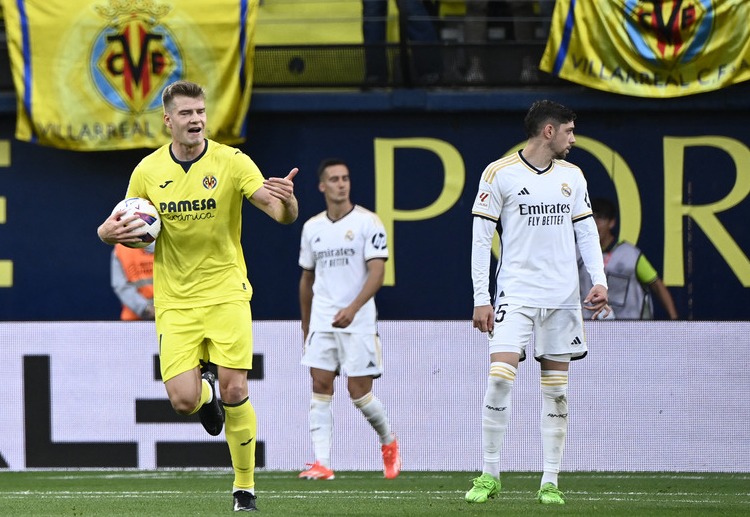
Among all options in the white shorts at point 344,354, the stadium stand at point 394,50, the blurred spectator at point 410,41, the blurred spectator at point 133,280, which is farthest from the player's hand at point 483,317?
the blurred spectator at point 410,41

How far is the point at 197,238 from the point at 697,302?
725 centimetres

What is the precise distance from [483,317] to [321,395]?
2.80 m

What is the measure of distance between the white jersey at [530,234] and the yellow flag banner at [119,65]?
544 cm

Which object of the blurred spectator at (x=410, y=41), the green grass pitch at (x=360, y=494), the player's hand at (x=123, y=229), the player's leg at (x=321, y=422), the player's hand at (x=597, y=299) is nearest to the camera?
the player's hand at (x=123, y=229)

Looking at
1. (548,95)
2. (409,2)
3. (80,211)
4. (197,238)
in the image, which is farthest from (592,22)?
(197,238)

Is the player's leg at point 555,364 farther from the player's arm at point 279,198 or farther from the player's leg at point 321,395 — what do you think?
the player's leg at point 321,395

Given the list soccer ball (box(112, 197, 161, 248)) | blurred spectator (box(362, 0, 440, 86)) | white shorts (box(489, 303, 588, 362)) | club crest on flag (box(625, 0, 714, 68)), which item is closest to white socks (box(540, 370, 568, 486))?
white shorts (box(489, 303, 588, 362))

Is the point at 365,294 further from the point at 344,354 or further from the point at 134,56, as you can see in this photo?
the point at 134,56

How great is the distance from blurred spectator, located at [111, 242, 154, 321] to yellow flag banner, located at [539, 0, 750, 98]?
12.7 ft

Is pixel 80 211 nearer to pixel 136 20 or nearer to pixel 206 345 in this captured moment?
pixel 136 20

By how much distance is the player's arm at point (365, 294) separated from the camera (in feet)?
32.2

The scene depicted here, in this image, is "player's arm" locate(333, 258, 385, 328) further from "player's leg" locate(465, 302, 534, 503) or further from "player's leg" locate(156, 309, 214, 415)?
"player's leg" locate(156, 309, 214, 415)

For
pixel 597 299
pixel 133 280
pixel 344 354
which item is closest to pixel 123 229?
pixel 597 299

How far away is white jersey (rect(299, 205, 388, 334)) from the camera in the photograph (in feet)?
33.2
